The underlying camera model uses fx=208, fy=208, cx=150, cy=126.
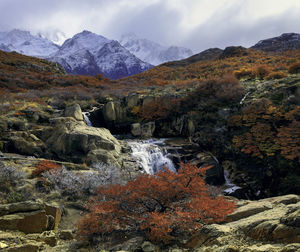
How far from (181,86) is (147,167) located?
58.4 feet

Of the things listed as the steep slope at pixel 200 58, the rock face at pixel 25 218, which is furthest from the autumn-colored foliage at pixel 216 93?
the steep slope at pixel 200 58

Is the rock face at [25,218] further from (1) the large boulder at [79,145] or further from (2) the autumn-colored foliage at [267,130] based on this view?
(2) the autumn-colored foliage at [267,130]

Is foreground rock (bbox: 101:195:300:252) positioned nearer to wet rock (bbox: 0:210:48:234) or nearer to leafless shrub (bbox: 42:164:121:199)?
wet rock (bbox: 0:210:48:234)

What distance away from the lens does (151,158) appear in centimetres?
1617

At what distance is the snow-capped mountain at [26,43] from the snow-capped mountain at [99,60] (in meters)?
31.8

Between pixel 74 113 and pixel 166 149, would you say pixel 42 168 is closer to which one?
pixel 74 113

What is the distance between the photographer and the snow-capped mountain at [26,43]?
557 ft

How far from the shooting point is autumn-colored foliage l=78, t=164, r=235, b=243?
208 inches

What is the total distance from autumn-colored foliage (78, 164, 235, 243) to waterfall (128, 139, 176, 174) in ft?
28.9

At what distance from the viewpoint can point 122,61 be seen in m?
130

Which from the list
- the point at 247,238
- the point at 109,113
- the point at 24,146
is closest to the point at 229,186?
the point at 247,238

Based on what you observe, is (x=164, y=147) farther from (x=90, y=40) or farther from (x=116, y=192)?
(x=90, y=40)

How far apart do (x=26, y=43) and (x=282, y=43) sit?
193149 mm

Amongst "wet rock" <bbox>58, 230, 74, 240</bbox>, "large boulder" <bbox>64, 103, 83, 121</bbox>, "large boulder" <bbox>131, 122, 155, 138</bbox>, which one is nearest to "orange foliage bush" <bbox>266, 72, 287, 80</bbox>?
"large boulder" <bbox>131, 122, 155, 138</bbox>
